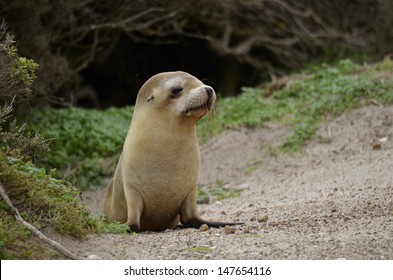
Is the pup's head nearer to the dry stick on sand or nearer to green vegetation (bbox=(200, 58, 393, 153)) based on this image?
the dry stick on sand

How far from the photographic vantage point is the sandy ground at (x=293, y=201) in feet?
18.9

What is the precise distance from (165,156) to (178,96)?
1.82ft

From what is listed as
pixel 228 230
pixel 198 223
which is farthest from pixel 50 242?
pixel 198 223

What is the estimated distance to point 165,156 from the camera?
7051 millimetres

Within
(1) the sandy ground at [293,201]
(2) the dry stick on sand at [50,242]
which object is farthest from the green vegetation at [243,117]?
(2) the dry stick on sand at [50,242]

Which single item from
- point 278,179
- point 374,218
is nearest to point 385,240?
point 374,218

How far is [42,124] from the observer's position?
37.5ft

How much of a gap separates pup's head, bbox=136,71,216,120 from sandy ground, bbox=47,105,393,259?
3.49 feet

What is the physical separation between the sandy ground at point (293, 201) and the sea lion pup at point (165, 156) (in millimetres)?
322

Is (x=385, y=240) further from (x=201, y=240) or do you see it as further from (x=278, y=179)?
(x=278, y=179)

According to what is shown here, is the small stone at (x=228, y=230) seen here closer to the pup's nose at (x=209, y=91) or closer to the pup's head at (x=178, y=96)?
the pup's head at (x=178, y=96)

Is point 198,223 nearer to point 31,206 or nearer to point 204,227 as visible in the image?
point 204,227

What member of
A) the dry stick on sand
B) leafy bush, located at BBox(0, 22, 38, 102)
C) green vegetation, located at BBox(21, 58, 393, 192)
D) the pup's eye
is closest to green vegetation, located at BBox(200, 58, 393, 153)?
green vegetation, located at BBox(21, 58, 393, 192)

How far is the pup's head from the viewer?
6918 millimetres
